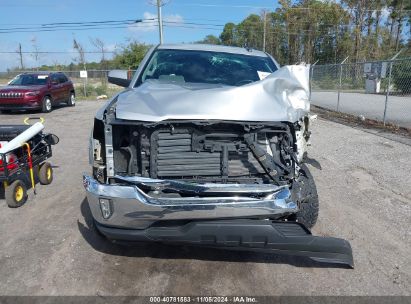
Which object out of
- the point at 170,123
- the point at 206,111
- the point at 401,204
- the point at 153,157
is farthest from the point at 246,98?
the point at 401,204

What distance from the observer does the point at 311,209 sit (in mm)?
3516

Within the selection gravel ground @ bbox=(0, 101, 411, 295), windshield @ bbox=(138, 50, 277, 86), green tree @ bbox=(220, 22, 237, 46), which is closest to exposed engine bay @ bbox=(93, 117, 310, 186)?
gravel ground @ bbox=(0, 101, 411, 295)

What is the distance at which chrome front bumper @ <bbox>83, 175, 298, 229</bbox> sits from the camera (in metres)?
2.77

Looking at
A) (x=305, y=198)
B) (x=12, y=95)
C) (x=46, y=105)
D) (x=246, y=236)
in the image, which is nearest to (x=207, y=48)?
(x=305, y=198)

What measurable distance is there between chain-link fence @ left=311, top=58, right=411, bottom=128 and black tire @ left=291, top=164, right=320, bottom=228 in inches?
394

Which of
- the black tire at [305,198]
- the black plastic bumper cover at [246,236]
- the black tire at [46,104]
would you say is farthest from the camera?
the black tire at [46,104]

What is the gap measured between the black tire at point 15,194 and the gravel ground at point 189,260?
0.27ft

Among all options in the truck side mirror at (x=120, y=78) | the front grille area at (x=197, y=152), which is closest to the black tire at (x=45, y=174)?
the truck side mirror at (x=120, y=78)

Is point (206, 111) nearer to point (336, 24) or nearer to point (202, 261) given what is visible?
point (202, 261)

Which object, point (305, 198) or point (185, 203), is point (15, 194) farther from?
point (305, 198)

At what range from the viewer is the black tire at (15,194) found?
4469mm

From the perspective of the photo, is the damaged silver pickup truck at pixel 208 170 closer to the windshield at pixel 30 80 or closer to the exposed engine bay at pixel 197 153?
the exposed engine bay at pixel 197 153

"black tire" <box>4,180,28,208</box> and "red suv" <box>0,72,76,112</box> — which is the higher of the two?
"red suv" <box>0,72,76,112</box>

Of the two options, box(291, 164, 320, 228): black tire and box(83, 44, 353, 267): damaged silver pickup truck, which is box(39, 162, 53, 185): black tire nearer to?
box(83, 44, 353, 267): damaged silver pickup truck
